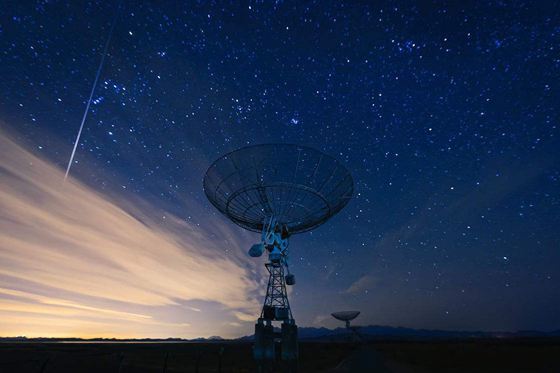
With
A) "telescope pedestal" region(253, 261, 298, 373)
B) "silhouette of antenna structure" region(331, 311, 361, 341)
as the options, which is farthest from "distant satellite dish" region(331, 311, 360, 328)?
"telescope pedestal" region(253, 261, 298, 373)

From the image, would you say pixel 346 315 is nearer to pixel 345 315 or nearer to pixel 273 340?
pixel 345 315

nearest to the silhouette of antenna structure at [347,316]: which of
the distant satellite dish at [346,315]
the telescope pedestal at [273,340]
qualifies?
the distant satellite dish at [346,315]

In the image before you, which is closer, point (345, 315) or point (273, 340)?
point (273, 340)

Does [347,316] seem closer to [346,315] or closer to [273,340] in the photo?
[346,315]

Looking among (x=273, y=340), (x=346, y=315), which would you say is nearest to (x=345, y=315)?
(x=346, y=315)

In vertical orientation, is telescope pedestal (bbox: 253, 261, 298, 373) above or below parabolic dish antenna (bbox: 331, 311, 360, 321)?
below

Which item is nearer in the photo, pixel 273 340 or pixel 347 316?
pixel 273 340

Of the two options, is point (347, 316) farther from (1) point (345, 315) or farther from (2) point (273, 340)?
(2) point (273, 340)

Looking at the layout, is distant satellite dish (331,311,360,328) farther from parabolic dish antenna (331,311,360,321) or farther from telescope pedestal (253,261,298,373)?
telescope pedestal (253,261,298,373)

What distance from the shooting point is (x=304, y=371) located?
2541 centimetres

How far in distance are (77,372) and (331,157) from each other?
952 inches

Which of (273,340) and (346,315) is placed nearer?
(273,340)

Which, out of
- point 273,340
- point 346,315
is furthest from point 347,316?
point 273,340

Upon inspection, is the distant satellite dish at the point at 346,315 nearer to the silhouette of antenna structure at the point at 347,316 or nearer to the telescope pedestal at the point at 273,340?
the silhouette of antenna structure at the point at 347,316
